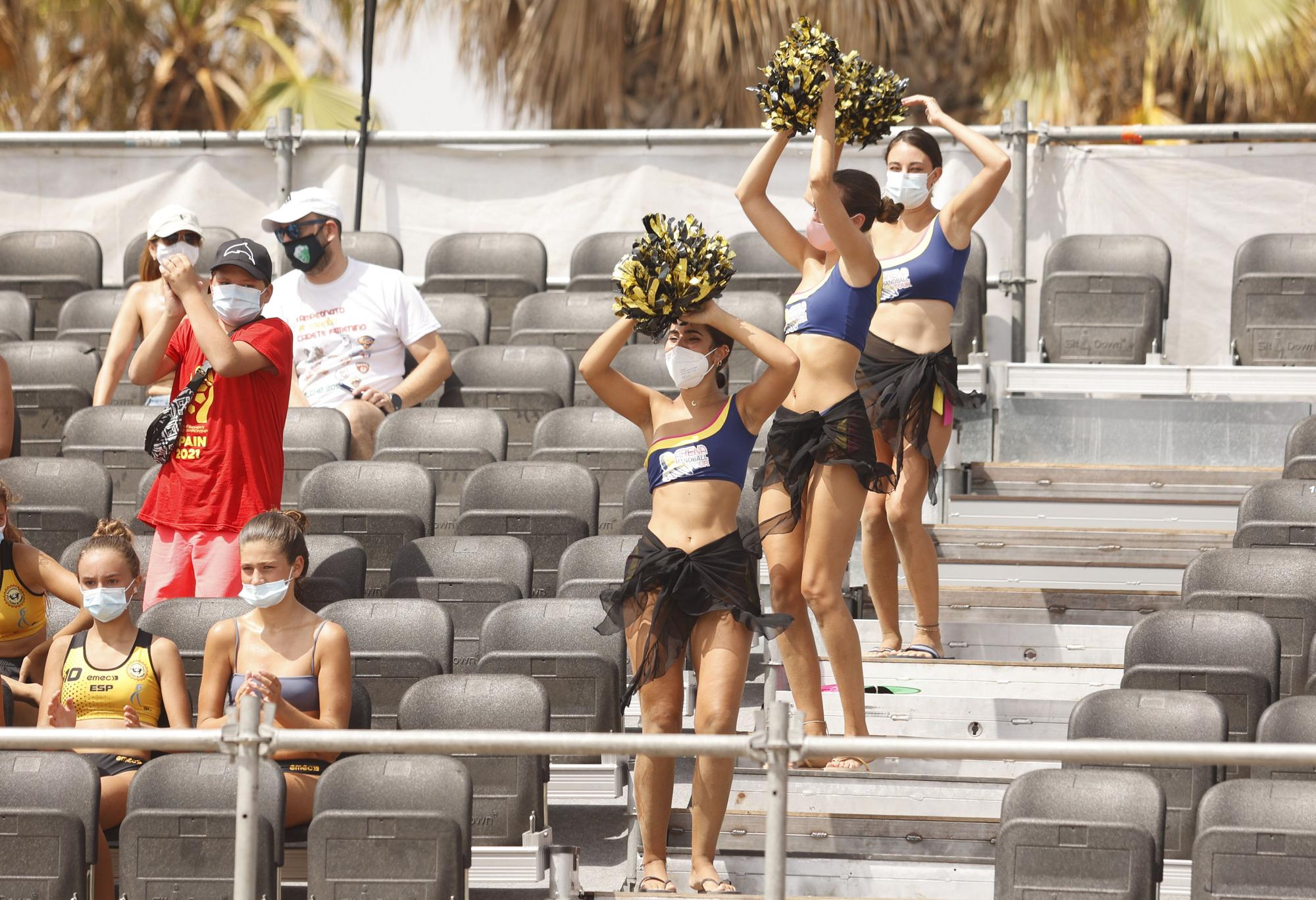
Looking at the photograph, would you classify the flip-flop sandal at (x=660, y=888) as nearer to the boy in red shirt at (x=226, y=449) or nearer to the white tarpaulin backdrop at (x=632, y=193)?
the boy in red shirt at (x=226, y=449)

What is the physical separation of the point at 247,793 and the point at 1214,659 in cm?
288

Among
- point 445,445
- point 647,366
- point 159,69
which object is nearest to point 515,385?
point 647,366

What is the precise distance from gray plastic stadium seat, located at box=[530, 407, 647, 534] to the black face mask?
1043mm

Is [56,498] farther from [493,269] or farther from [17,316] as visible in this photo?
[493,269]

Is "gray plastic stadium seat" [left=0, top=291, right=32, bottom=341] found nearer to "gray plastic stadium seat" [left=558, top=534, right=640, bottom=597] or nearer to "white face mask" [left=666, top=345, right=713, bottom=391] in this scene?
"gray plastic stadium seat" [left=558, top=534, right=640, bottom=597]

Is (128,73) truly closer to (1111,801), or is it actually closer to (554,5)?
(554,5)

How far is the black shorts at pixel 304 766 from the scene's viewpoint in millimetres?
4945

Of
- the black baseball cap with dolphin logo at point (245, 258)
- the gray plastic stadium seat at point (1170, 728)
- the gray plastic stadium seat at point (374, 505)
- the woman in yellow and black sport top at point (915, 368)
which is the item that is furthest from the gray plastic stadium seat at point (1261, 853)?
the black baseball cap with dolphin logo at point (245, 258)

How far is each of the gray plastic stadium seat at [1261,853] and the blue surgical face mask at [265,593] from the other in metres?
2.46

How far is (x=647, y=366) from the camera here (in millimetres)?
7570

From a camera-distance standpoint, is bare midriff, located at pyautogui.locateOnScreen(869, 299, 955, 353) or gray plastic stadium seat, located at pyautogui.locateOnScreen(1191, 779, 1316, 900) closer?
gray plastic stadium seat, located at pyautogui.locateOnScreen(1191, 779, 1316, 900)

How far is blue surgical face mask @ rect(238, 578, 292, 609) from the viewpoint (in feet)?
16.7

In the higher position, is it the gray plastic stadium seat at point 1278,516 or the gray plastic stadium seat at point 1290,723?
the gray plastic stadium seat at point 1278,516

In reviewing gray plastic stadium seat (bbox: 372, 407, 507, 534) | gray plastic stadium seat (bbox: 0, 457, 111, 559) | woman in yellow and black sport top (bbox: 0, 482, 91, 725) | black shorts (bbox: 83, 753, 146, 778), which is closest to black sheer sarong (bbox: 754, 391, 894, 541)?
black shorts (bbox: 83, 753, 146, 778)
